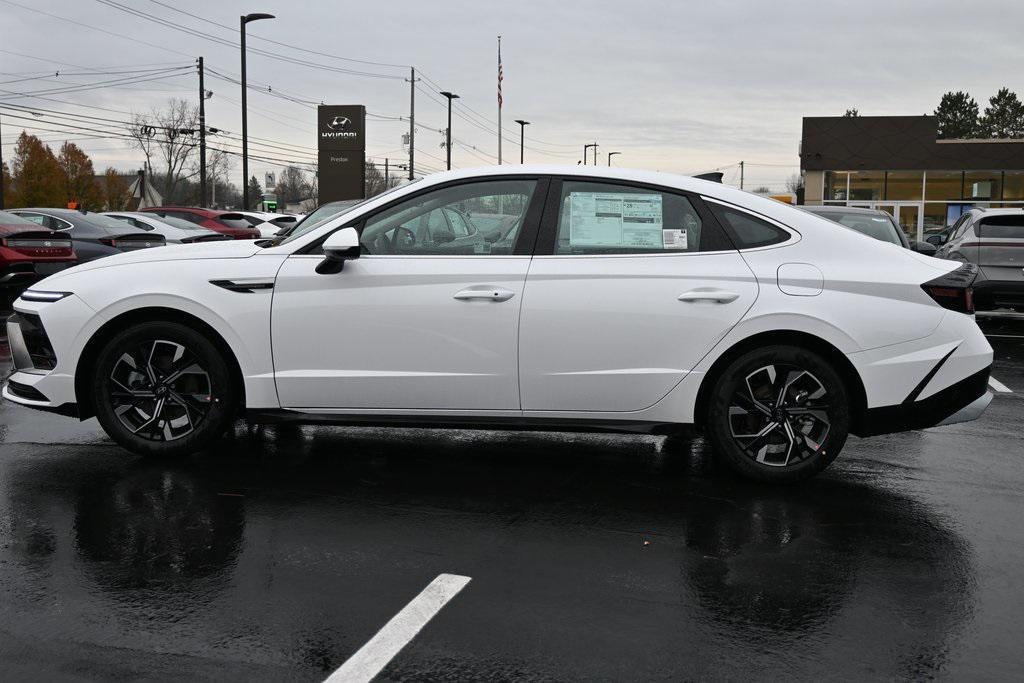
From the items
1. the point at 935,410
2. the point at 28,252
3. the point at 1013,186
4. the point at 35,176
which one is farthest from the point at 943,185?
the point at 35,176

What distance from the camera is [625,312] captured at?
203 inches

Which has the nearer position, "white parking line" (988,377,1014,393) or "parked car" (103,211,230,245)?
"white parking line" (988,377,1014,393)

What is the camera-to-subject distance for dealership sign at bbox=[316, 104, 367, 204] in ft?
144

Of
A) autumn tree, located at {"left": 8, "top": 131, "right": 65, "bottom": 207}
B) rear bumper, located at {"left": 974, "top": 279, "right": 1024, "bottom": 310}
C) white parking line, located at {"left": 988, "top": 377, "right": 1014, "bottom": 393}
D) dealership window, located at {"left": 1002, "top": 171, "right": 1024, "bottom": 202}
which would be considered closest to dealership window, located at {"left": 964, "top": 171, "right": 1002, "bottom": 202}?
dealership window, located at {"left": 1002, "top": 171, "right": 1024, "bottom": 202}

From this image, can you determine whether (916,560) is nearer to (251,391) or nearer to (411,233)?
(411,233)

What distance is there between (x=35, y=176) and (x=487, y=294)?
95.7 metres

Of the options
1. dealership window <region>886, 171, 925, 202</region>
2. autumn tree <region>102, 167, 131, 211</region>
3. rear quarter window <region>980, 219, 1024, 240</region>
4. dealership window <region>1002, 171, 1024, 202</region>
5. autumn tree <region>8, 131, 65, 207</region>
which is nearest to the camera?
rear quarter window <region>980, 219, 1024, 240</region>

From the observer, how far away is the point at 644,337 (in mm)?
5156

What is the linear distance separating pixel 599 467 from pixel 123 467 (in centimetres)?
264

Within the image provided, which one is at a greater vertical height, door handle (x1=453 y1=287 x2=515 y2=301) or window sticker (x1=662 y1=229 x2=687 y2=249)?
window sticker (x1=662 y1=229 x2=687 y2=249)

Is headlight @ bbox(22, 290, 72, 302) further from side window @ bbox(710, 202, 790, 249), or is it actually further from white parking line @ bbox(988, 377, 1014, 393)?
white parking line @ bbox(988, 377, 1014, 393)

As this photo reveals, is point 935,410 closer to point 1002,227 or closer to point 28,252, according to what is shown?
point 1002,227

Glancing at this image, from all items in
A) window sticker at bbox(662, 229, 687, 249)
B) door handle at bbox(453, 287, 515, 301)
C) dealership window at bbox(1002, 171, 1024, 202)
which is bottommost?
door handle at bbox(453, 287, 515, 301)

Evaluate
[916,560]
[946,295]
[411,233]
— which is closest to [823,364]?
[946,295]
